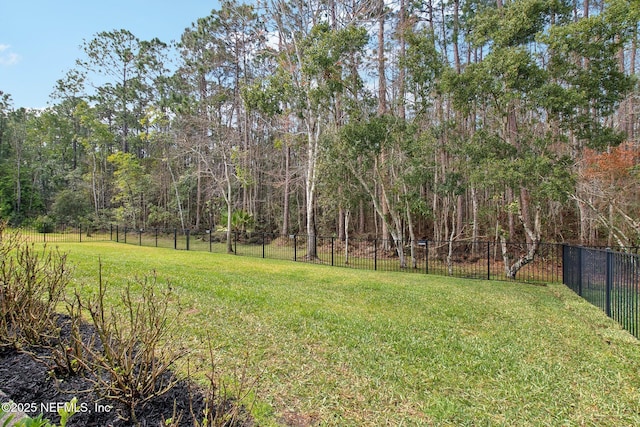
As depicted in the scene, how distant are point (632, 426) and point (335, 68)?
34.5 feet

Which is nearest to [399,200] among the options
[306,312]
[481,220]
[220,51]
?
[481,220]

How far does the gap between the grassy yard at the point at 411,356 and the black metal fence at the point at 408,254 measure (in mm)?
5177

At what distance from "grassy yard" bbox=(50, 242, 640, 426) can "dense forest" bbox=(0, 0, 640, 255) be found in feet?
16.8

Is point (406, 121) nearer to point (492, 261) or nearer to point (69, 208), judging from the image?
point (492, 261)

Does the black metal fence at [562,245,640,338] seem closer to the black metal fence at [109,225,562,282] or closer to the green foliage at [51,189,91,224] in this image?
the black metal fence at [109,225,562,282]

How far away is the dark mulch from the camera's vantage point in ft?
6.57

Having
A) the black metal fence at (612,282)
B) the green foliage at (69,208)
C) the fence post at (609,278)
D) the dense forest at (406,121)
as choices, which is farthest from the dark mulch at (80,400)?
the green foliage at (69,208)

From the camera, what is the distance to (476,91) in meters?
8.76

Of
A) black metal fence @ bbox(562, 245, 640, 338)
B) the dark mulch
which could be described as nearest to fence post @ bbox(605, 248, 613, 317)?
black metal fence @ bbox(562, 245, 640, 338)

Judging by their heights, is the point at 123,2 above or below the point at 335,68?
above

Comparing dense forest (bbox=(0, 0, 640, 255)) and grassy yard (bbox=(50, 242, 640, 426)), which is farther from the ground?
dense forest (bbox=(0, 0, 640, 255))

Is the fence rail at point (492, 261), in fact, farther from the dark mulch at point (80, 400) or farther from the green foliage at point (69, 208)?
the green foliage at point (69, 208)

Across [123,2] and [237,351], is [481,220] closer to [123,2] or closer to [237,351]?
[237,351]

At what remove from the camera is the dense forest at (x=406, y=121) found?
26.9 feet
